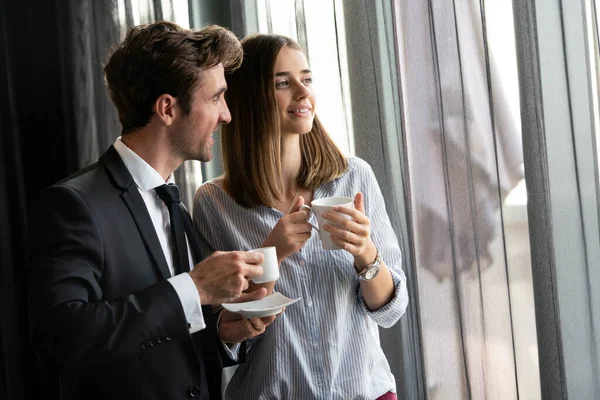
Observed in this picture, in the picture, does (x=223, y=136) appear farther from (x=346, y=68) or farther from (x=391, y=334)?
(x=391, y=334)

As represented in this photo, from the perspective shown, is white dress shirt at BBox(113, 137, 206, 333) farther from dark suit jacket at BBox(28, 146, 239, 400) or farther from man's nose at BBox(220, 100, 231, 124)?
man's nose at BBox(220, 100, 231, 124)

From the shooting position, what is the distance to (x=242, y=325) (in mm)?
1619

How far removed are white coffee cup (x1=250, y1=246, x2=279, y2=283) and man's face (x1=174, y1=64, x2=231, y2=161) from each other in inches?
12.0

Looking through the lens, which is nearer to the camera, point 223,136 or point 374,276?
point 374,276

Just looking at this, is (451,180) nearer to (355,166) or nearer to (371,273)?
(355,166)

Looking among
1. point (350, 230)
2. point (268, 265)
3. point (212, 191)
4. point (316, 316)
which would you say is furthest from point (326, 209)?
point (212, 191)

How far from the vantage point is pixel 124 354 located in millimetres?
1324

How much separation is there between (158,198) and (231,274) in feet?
1.04

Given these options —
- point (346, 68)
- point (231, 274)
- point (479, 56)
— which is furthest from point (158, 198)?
point (479, 56)

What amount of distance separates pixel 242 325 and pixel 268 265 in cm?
20

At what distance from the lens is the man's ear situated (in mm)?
1590

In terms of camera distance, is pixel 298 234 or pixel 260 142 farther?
pixel 260 142

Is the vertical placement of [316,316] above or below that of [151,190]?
below

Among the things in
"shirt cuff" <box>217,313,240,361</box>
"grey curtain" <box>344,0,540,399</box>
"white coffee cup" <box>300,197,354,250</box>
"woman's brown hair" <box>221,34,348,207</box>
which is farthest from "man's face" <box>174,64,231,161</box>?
"grey curtain" <box>344,0,540,399</box>
